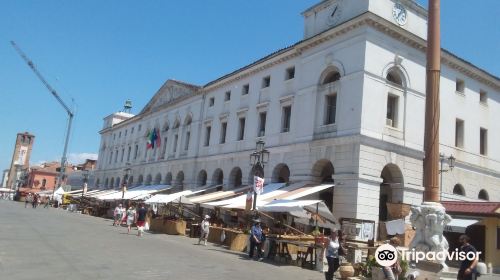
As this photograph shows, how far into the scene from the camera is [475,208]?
21625 millimetres

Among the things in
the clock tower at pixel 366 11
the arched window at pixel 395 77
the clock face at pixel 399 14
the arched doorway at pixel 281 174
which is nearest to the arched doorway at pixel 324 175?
→ the arched doorway at pixel 281 174

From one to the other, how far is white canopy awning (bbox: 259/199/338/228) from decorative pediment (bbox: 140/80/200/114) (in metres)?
22.4

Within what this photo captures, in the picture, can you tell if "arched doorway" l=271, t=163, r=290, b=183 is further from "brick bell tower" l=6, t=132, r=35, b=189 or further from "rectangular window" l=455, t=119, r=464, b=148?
"brick bell tower" l=6, t=132, r=35, b=189

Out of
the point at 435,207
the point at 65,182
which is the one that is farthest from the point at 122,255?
the point at 65,182

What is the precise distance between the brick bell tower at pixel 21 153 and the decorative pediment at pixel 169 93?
90.2 metres

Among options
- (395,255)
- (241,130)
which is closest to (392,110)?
(241,130)

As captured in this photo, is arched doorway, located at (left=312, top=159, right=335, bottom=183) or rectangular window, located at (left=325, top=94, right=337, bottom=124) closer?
arched doorway, located at (left=312, top=159, right=335, bottom=183)

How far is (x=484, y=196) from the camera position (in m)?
29.8

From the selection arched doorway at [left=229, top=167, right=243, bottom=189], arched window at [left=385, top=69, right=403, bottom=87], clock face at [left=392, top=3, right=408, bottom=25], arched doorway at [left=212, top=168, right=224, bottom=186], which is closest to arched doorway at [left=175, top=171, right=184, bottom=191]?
arched doorway at [left=212, top=168, right=224, bottom=186]

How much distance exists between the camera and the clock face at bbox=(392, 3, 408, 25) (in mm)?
25217

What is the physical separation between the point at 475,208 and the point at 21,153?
133594 mm

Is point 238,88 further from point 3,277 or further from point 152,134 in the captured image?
point 3,277

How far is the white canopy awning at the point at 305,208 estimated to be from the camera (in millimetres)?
19453

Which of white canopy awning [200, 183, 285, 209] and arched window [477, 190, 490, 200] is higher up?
arched window [477, 190, 490, 200]
